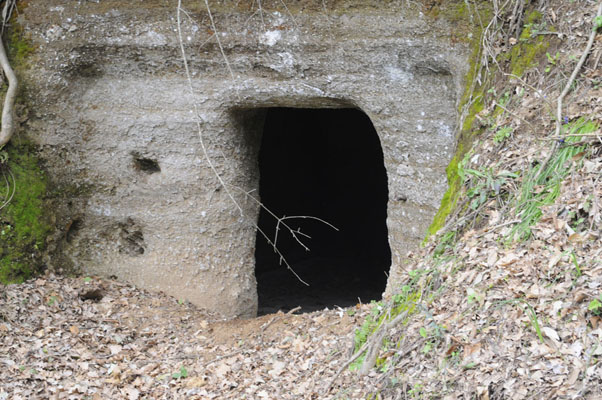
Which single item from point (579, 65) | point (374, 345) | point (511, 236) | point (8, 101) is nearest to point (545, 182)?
point (511, 236)

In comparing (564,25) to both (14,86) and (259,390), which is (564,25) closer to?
(259,390)

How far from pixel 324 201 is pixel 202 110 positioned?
18.6 ft

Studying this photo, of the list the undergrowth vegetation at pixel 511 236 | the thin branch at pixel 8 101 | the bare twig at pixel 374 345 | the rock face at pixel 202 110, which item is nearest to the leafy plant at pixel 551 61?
the undergrowth vegetation at pixel 511 236

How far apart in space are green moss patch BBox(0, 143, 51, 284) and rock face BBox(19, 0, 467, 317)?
0.57 ft

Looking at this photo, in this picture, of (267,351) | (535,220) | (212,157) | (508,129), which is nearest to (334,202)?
(212,157)

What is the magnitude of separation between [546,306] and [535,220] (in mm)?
660

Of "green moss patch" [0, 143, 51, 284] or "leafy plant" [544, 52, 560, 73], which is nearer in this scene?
"leafy plant" [544, 52, 560, 73]

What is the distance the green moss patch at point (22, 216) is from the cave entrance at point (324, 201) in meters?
3.83

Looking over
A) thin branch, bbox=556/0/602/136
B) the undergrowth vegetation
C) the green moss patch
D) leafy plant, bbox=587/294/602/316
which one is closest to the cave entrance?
the green moss patch

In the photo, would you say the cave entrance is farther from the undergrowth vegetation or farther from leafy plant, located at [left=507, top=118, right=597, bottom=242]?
leafy plant, located at [left=507, top=118, right=597, bottom=242]

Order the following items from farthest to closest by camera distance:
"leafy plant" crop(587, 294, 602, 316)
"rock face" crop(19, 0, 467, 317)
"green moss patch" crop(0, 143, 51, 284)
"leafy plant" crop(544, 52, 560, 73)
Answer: "green moss patch" crop(0, 143, 51, 284) → "rock face" crop(19, 0, 467, 317) → "leafy plant" crop(544, 52, 560, 73) → "leafy plant" crop(587, 294, 602, 316)

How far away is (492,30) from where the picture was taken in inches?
210

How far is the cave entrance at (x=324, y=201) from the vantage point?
10312 millimetres

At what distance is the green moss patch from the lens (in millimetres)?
6234
